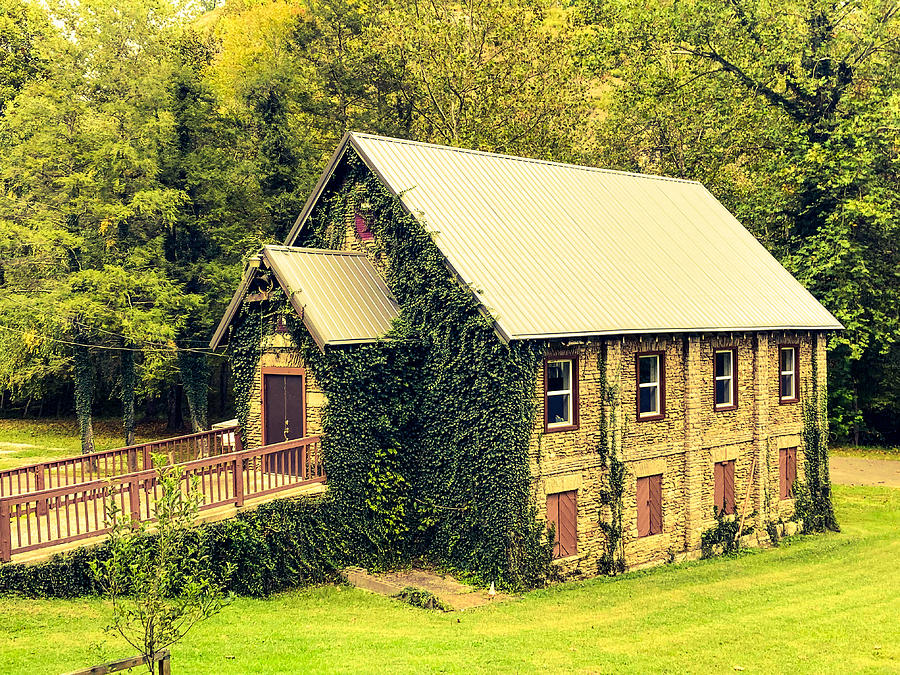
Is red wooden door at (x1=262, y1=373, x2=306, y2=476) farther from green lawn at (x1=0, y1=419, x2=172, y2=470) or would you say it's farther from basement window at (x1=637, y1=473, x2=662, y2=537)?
green lawn at (x1=0, y1=419, x2=172, y2=470)

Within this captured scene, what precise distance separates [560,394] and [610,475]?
269cm

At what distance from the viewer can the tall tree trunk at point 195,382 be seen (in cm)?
4081

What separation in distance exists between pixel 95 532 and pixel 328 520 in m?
5.35

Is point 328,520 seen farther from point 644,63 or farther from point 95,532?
point 644,63

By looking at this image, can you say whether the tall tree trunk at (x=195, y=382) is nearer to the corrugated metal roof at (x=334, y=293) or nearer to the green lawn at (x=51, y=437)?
the green lawn at (x=51, y=437)

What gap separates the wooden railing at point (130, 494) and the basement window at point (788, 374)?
1586 cm

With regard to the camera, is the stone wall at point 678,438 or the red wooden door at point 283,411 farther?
the red wooden door at point 283,411

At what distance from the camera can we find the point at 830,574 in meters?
A: 23.9

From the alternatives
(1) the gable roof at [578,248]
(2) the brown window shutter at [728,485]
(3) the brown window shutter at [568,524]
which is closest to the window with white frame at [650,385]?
(1) the gable roof at [578,248]

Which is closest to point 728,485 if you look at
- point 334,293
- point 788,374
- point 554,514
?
point 788,374

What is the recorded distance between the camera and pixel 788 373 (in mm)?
29812

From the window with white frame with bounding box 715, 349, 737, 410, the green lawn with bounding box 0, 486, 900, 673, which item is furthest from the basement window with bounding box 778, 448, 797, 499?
the green lawn with bounding box 0, 486, 900, 673

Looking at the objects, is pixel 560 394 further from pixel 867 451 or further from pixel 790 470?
pixel 867 451

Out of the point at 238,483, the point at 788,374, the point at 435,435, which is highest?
the point at 788,374
